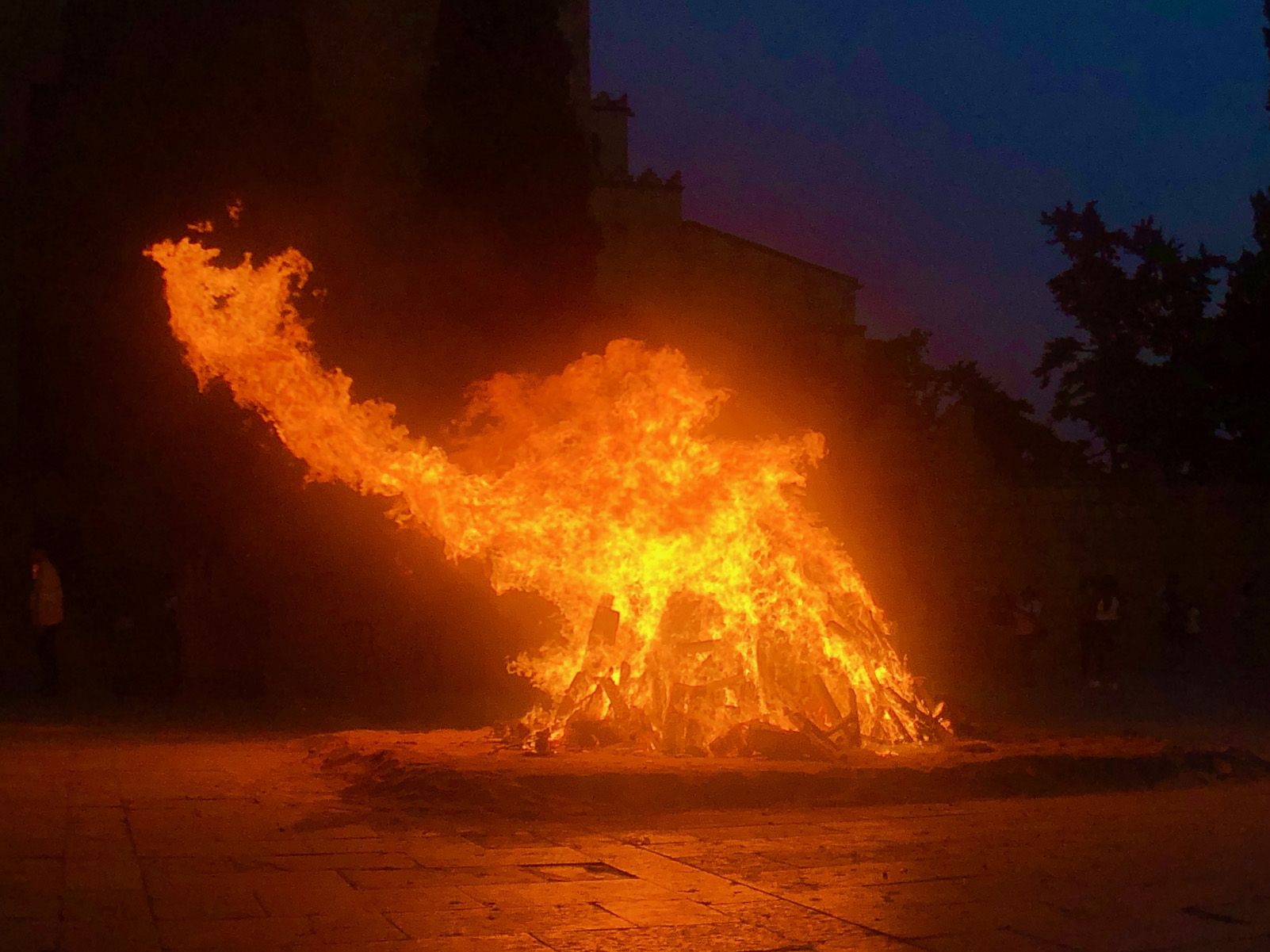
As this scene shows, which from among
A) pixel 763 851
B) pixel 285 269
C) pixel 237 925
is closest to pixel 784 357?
pixel 285 269

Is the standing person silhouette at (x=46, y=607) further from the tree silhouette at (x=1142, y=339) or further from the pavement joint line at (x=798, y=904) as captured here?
the tree silhouette at (x=1142, y=339)

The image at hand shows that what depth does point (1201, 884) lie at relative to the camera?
6.75 metres

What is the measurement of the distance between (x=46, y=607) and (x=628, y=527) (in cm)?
735

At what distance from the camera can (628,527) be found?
11445mm

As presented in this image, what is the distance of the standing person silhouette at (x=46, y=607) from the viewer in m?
14.8

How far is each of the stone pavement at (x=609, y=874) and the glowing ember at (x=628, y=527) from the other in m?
2.37

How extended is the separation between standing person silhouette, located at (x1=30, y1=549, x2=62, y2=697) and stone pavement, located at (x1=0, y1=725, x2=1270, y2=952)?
17.4 feet

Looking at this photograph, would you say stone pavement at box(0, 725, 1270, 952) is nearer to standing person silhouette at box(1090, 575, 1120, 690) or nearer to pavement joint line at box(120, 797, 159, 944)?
pavement joint line at box(120, 797, 159, 944)

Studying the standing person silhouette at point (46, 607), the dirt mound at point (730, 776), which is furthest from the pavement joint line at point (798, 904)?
the standing person silhouette at point (46, 607)

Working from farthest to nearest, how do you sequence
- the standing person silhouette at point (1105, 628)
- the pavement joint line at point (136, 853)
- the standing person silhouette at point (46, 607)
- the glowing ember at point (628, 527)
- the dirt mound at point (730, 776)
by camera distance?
the standing person silhouette at point (1105, 628), the standing person silhouette at point (46, 607), the glowing ember at point (628, 527), the dirt mound at point (730, 776), the pavement joint line at point (136, 853)

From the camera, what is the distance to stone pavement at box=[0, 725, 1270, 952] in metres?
5.72

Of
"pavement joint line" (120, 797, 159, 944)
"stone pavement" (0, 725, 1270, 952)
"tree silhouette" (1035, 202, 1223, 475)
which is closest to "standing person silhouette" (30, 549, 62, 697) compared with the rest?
"stone pavement" (0, 725, 1270, 952)

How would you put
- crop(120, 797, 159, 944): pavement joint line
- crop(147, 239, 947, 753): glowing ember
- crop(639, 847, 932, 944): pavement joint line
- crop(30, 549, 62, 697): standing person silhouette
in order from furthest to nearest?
crop(30, 549, 62, 697): standing person silhouette
crop(147, 239, 947, 753): glowing ember
crop(639, 847, 932, 944): pavement joint line
crop(120, 797, 159, 944): pavement joint line

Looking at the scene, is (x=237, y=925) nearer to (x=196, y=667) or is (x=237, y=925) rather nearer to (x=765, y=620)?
(x=765, y=620)
